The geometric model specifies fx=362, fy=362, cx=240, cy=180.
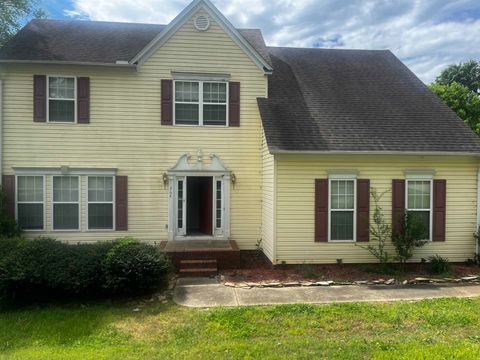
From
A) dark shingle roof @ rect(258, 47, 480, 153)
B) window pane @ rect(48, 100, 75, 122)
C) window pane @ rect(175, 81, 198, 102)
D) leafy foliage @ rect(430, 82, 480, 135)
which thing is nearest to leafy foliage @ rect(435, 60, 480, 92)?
leafy foliage @ rect(430, 82, 480, 135)

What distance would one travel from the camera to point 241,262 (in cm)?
1044

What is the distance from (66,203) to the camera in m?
10.9

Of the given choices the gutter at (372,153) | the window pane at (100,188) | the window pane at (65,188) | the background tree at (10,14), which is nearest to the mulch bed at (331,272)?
the gutter at (372,153)

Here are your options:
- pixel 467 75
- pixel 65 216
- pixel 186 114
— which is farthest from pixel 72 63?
pixel 467 75

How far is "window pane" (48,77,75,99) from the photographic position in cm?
1080

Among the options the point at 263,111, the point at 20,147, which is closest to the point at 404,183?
the point at 263,111

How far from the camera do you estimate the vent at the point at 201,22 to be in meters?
11.2

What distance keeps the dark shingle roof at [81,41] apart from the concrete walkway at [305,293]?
7199 mm

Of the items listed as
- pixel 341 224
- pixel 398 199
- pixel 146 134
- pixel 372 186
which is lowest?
pixel 341 224

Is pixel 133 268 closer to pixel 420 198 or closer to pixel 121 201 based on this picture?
pixel 121 201

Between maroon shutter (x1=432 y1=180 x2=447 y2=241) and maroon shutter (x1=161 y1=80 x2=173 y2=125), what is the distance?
8015 millimetres

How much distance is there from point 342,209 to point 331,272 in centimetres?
179

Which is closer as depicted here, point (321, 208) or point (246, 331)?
point (246, 331)

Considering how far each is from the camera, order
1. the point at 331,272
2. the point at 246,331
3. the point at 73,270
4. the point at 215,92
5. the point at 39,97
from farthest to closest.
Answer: the point at 215,92 → the point at 39,97 → the point at 331,272 → the point at 73,270 → the point at 246,331
